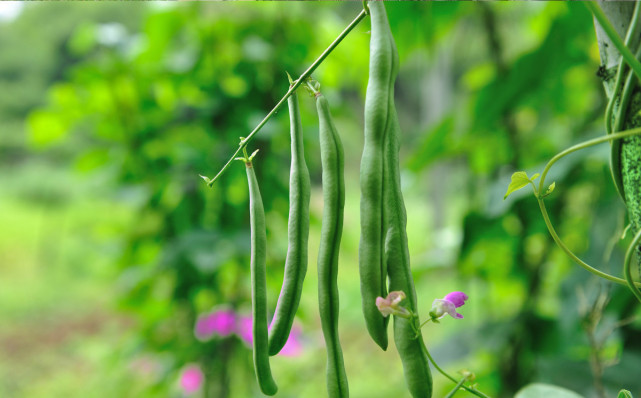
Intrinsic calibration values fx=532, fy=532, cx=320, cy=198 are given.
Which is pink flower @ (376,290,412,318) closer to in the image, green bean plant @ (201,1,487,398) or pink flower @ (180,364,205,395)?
green bean plant @ (201,1,487,398)

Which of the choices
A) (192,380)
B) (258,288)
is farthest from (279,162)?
(258,288)

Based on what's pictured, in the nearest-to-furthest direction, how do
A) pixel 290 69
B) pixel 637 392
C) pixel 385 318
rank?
pixel 385 318, pixel 637 392, pixel 290 69

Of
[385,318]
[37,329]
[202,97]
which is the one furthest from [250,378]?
[37,329]

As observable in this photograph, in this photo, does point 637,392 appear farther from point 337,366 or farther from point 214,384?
point 214,384

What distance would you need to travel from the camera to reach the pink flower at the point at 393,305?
0.82 feet

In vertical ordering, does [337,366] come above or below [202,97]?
below

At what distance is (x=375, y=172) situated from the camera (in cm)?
27

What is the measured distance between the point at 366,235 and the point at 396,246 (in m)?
0.02

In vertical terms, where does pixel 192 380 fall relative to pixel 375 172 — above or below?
above

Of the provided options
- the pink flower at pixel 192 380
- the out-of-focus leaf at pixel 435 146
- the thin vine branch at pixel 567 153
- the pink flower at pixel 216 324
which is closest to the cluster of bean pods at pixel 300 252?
the thin vine branch at pixel 567 153

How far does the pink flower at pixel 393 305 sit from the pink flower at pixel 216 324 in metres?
0.93

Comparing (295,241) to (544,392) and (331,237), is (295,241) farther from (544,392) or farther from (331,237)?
(544,392)

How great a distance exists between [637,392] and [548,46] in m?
0.53

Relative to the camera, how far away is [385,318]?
0.91 feet
